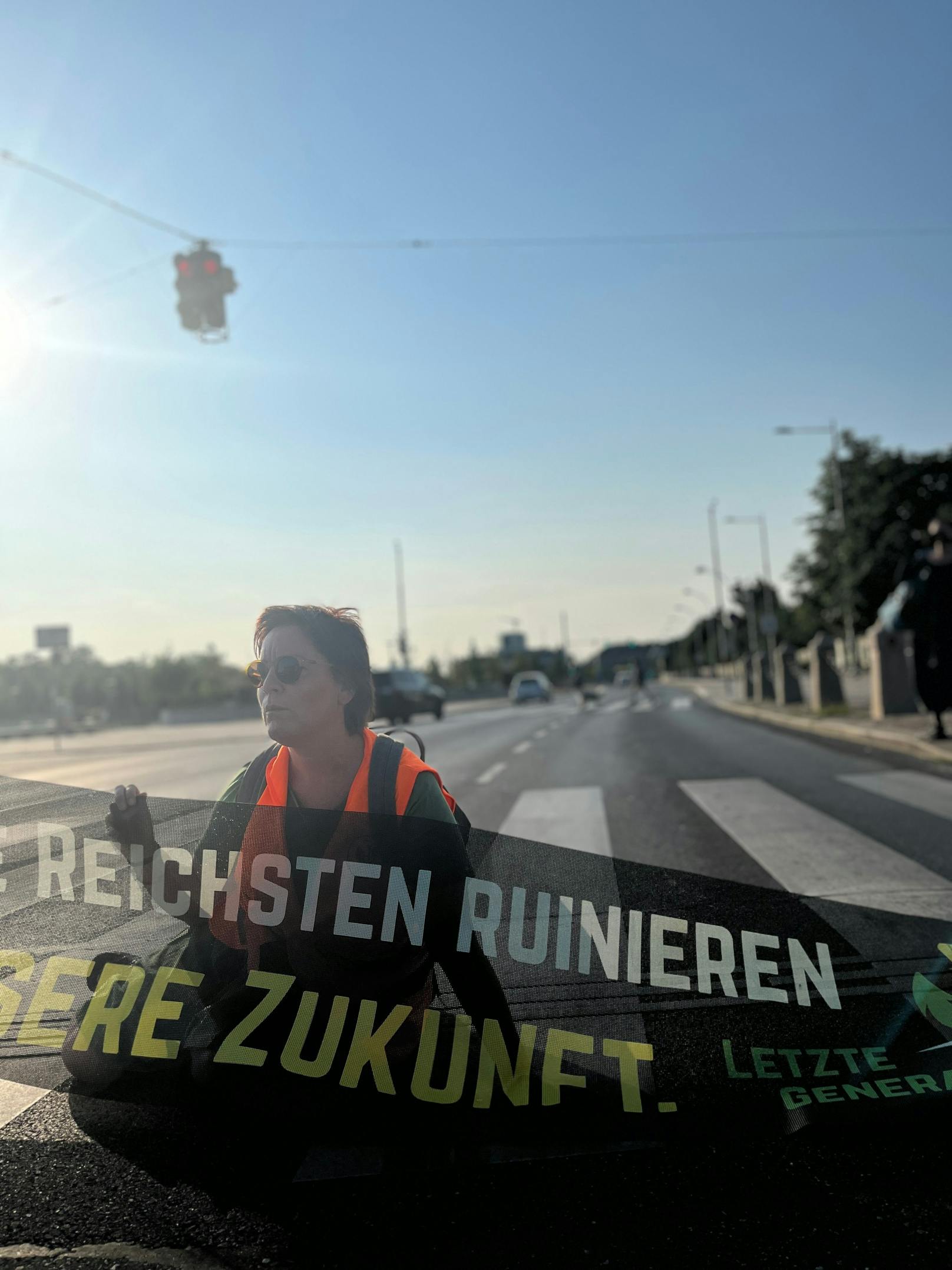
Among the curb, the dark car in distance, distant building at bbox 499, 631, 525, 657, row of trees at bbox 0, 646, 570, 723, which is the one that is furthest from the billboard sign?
distant building at bbox 499, 631, 525, 657

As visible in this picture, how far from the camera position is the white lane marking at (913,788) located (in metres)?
7.85

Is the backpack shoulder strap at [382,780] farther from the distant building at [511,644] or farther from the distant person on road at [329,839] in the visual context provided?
the distant building at [511,644]

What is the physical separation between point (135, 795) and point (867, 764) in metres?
10.1

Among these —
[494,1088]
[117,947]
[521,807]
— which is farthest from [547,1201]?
[521,807]

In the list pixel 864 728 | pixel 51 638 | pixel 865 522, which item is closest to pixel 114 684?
pixel 51 638

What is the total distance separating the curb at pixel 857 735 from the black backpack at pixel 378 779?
964cm

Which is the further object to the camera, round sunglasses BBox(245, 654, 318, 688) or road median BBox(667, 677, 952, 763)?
road median BBox(667, 677, 952, 763)

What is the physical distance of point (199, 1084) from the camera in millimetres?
2457

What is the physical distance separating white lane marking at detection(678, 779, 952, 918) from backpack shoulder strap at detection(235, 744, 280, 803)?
3.09m

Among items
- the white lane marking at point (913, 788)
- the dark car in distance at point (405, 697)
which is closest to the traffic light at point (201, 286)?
the white lane marking at point (913, 788)

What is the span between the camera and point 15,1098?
261cm

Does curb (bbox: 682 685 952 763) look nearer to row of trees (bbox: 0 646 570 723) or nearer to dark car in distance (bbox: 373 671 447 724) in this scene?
dark car in distance (bbox: 373 671 447 724)

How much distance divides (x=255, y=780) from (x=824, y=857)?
169 inches

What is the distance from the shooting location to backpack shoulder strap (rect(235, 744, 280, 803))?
2.52 metres
